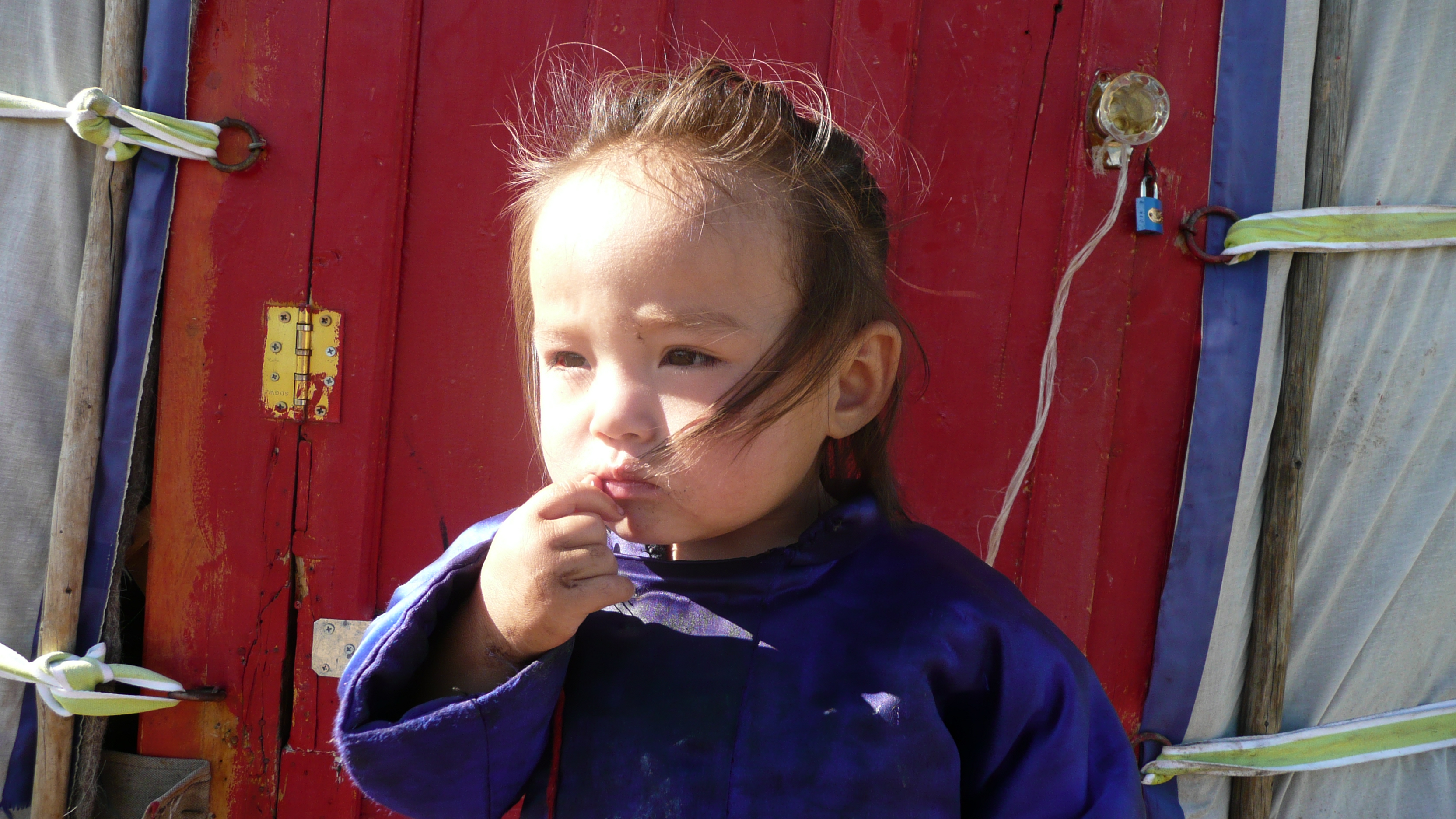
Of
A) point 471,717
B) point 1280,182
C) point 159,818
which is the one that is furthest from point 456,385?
point 1280,182

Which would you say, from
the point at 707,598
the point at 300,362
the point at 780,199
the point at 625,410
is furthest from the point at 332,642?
the point at 780,199

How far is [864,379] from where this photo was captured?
1.03m

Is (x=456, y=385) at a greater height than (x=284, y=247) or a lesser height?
lesser

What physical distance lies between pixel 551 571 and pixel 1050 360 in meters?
1.02

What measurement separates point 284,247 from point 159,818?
3.30ft

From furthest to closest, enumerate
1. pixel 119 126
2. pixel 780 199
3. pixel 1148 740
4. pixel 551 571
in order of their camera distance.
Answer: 1. pixel 1148 740
2. pixel 119 126
3. pixel 780 199
4. pixel 551 571

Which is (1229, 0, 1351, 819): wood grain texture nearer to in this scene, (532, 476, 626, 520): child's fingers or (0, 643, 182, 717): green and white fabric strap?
(532, 476, 626, 520): child's fingers

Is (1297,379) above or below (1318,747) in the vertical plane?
above

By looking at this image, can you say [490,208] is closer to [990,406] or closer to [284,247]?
Answer: [284,247]

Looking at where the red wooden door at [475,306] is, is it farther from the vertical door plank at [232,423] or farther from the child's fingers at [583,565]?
the child's fingers at [583,565]

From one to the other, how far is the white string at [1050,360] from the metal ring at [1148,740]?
418 millimetres

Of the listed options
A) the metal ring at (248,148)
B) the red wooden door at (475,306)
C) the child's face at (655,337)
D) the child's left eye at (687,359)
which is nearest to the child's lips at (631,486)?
the child's face at (655,337)

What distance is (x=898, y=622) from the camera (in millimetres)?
947

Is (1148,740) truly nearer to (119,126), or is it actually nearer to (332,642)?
(332,642)
